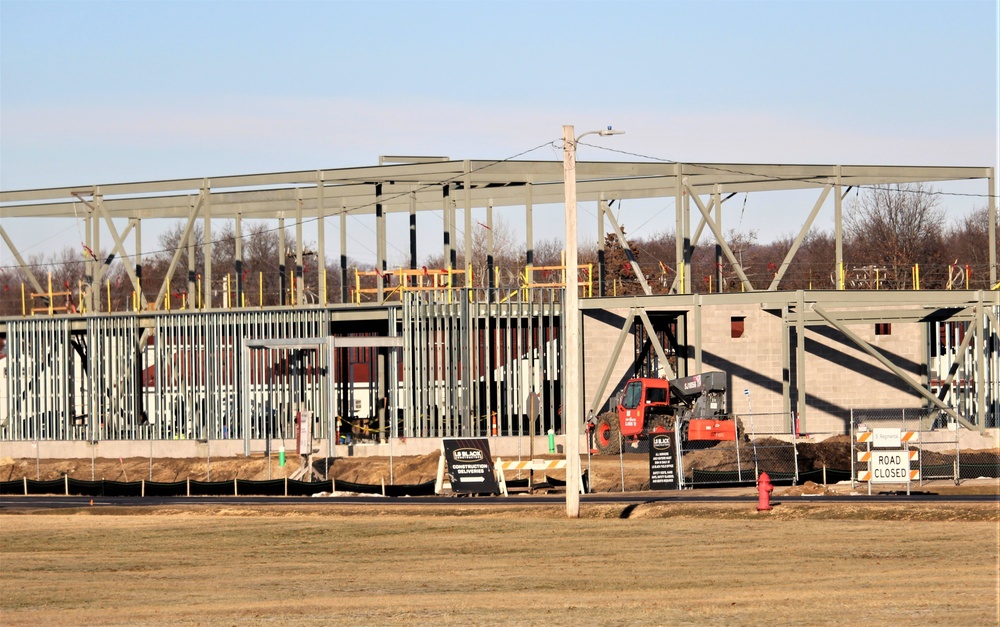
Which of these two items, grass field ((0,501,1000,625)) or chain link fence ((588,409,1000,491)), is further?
chain link fence ((588,409,1000,491))

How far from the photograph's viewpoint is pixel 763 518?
1111 inches

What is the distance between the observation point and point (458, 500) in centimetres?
3484

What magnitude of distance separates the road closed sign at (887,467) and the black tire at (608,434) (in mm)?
16163

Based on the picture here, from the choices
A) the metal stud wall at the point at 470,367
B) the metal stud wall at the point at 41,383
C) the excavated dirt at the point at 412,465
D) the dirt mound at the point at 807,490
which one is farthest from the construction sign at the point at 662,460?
the metal stud wall at the point at 41,383

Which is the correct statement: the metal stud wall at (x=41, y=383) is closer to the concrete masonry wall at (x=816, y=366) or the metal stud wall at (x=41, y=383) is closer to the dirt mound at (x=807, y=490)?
the concrete masonry wall at (x=816, y=366)

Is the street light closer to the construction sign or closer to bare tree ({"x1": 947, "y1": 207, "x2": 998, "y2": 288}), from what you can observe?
the construction sign

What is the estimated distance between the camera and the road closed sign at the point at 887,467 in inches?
1251

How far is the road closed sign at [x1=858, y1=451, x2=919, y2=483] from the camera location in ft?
104

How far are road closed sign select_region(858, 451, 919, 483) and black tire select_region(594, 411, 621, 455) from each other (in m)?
16.2

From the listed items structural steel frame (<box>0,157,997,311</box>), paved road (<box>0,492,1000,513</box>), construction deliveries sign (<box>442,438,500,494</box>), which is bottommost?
paved road (<box>0,492,1000,513</box>)

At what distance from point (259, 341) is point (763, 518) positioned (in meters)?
26.4

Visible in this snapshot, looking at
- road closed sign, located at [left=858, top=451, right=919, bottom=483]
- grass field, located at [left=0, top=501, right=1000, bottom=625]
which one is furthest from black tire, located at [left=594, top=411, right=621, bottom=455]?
grass field, located at [left=0, top=501, right=1000, bottom=625]

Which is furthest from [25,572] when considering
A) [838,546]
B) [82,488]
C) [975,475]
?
[975,475]

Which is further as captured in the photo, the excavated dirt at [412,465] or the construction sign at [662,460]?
the excavated dirt at [412,465]
